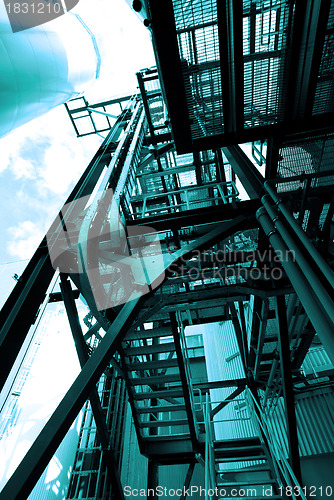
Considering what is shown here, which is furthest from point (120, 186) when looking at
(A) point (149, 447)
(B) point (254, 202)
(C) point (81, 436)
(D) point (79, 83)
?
(D) point (79, 83)

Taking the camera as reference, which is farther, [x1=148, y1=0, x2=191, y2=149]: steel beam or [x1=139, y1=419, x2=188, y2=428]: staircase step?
[x1=139, y1=419, x2=188, y2=428]: staircase step

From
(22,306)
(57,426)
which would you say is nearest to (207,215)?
(22,306)

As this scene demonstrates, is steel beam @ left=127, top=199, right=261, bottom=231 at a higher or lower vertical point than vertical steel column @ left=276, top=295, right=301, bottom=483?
higher

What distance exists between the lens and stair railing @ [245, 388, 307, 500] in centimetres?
482

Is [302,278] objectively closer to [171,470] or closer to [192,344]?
[171,470]

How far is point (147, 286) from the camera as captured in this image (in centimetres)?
477

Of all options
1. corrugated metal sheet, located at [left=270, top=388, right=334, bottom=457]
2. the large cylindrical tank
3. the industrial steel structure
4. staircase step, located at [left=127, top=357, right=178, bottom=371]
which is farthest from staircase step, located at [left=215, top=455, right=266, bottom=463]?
the large cylindrical tank

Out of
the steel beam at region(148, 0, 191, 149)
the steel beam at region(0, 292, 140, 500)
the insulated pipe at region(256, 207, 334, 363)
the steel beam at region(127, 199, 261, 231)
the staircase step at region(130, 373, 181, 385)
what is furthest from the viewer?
the staircase step at region(130, 373, 181, 385)

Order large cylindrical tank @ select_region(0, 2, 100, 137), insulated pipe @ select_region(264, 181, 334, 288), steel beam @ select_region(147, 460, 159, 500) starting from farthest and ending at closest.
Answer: steel beam @ select_region(147, 460, 159, 500), large cylindrical tank @ select_region(0, 2, 100, 137), insulated pipe @ select_region(264, 181, 334, 288)

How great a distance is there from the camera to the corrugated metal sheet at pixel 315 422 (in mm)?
8031

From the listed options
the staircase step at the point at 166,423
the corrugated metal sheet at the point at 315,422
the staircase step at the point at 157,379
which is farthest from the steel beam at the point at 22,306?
the corrugated metal sheet at the point at 315,422

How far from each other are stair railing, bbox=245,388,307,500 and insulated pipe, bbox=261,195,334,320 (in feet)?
11.3

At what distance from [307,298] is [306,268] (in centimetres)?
35

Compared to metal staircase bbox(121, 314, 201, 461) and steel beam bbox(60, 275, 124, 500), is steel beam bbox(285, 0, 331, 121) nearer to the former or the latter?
steel beam bbox(60, 275, 124, 500)
